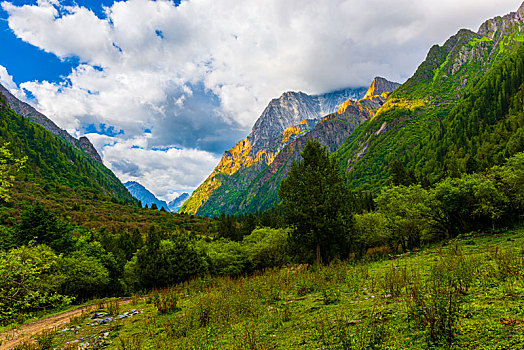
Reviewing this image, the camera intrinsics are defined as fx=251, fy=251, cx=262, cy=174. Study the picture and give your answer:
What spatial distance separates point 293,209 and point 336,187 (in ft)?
16.4

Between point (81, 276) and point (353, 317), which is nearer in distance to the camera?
point (353, 317)

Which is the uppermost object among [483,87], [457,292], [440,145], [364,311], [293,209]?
[483,87]

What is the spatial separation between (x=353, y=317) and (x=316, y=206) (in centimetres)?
1755

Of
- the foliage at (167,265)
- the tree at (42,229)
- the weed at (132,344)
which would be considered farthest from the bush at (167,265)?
the weed at (132,344)

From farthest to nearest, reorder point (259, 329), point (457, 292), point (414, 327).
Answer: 1. point (259, 329)
2. point (457, 292)
3. point (414, 327)

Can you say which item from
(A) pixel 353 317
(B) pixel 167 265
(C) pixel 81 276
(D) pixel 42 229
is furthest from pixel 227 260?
(A) pixel 353 317

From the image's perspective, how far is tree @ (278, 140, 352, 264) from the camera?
25.0m

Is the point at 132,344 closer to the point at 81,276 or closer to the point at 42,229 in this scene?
the point at 81,276

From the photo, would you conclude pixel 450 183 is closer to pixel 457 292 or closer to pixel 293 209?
pixel 293 209

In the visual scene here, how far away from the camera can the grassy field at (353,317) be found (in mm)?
5301

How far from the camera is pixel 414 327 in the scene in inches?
232

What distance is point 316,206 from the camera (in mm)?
25016

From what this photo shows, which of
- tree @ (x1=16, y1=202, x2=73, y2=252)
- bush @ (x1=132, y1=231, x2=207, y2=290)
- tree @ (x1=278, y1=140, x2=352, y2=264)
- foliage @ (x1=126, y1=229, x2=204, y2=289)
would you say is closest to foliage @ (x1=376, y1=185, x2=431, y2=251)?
tree @ (x1=278, y1=140, x2=352, y2=264)

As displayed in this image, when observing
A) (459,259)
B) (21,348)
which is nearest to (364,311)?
(459,259)
